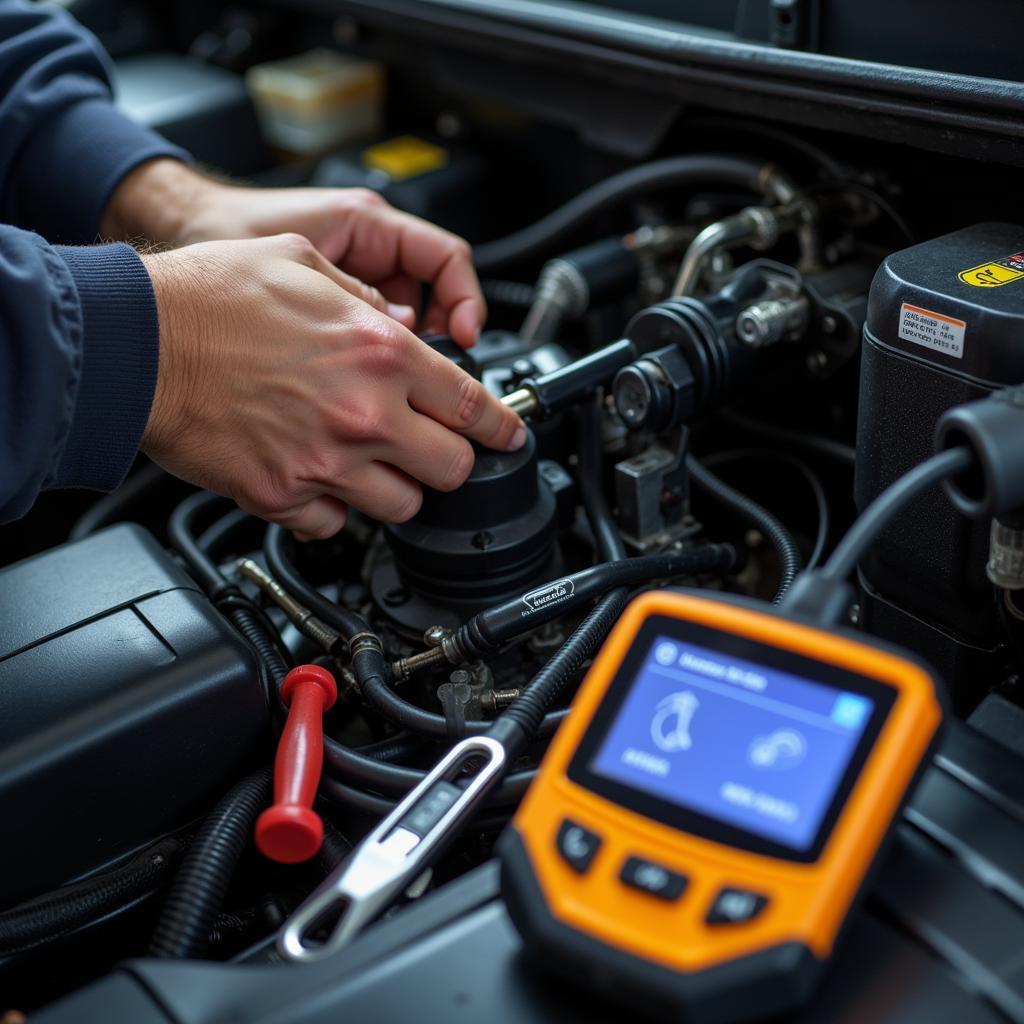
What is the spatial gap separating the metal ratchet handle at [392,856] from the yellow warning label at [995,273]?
0.34 meters

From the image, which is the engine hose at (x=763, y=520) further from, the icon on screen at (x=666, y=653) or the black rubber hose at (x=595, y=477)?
the icon on screen at (x=666, y=653)

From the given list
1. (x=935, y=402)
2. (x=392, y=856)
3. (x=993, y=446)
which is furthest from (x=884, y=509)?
(x=392, y=856)

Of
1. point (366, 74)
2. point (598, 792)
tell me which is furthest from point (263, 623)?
point (366, 74)

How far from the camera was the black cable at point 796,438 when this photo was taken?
0.87 m

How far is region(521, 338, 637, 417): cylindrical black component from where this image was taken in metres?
0.76

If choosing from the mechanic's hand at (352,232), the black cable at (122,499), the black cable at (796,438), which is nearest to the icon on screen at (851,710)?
the black cable at (796,438)

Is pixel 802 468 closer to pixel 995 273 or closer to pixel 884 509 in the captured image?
pixel 995 273

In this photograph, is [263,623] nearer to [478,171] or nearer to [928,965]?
[928,965]

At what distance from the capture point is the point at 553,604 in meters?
0.67

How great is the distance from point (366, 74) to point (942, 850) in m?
1.25

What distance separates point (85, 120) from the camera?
3.46ft

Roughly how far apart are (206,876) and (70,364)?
275mm

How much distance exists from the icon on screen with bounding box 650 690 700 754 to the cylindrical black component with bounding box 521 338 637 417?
354 millimetres

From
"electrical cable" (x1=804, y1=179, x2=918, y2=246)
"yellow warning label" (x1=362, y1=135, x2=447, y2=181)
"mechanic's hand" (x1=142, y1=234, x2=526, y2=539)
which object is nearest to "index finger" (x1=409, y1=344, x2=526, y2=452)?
"mechanic's hand" (x1=142, y1=234, x2=526, y2=539)
